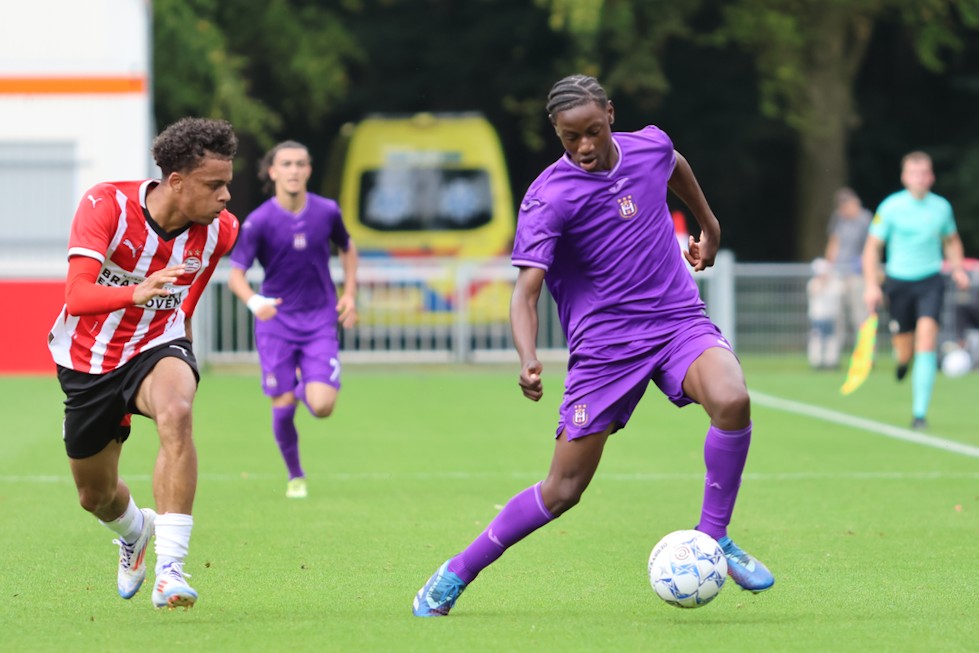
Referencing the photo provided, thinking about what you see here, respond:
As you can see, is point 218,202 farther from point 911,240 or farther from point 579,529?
point 911,240

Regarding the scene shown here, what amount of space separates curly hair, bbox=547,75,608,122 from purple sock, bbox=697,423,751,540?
4.21 ft

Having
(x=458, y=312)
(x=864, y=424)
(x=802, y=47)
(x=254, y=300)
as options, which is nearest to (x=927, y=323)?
(x=864, y=424)

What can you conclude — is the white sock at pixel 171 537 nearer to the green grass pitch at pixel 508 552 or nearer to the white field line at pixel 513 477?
the green grass pitch at pixel 508 552

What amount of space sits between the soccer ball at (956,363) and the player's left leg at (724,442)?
14464mm

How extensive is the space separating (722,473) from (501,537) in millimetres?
845

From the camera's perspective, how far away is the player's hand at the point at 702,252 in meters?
7.35

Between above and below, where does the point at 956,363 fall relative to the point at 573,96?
below

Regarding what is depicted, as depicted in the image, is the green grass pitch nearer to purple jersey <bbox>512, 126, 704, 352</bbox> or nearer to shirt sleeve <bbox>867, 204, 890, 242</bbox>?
purple jersey <bbox>512, 126, 704, 352</bbox>

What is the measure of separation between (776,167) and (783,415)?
1646 cm

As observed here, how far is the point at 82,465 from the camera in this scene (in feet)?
23.3

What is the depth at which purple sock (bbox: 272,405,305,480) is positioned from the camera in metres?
11.0

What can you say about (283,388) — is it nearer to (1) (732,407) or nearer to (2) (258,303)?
(2) (258,303)

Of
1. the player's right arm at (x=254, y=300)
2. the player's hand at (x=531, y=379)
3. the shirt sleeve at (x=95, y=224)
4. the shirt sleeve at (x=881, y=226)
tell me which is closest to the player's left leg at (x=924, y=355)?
the shirt sleeve at (x=881, y=226)

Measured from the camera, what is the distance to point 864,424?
15391mm
